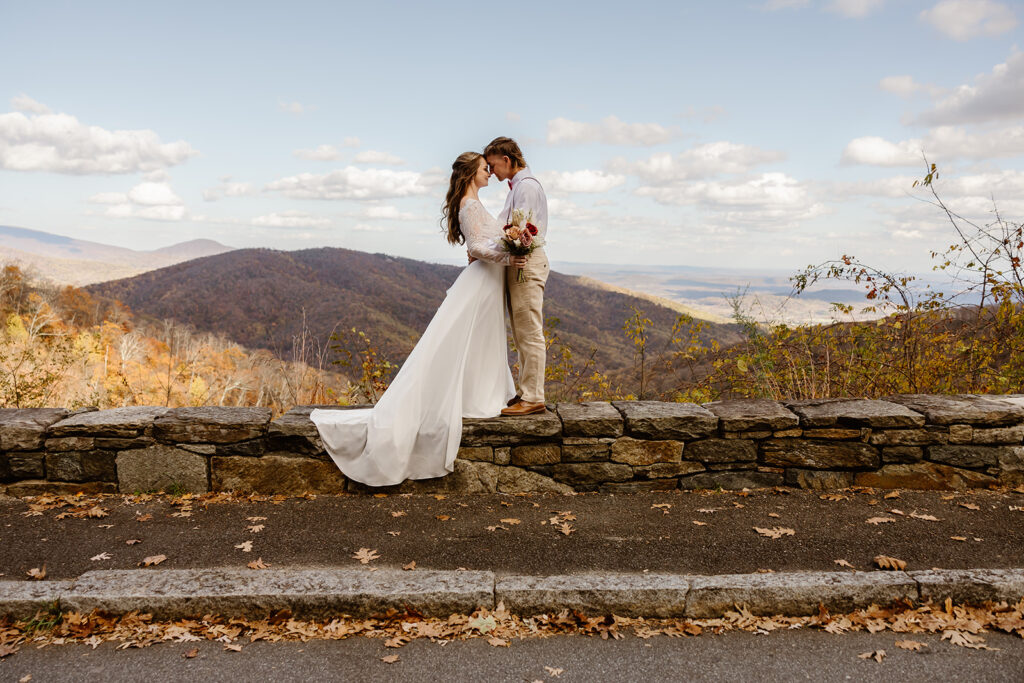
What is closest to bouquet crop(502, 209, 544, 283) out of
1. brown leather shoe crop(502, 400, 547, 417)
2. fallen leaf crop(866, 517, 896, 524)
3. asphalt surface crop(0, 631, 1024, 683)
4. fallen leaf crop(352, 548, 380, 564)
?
brown leather shoe crop(502, 400, 547, 417)

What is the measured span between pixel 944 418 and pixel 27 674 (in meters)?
5.92

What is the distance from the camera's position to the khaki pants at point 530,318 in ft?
17.5

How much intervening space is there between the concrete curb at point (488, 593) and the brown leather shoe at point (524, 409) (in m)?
1.71

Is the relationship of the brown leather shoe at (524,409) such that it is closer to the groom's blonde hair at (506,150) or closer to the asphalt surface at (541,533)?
the asphalt surface at (541,533)

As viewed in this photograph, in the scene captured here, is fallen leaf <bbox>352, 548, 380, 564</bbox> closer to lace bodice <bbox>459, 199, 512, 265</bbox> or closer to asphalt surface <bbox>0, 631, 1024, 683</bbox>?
asphalt surface <bbox>0, 631, 1024, 683</bbox>

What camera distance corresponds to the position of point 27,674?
3082 millimetres

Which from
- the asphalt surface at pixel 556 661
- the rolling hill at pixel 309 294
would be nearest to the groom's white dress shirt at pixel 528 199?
the asphalt surface at pixel 556 661

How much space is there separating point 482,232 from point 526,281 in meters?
0.50

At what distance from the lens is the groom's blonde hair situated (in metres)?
5.26

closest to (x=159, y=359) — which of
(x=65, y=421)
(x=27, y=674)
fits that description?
(x=65, y=421)

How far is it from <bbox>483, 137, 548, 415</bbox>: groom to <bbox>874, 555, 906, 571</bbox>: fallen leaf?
248 centimetres

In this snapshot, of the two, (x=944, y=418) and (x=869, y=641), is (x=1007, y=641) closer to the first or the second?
(x=869, y=641)

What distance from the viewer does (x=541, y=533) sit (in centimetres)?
449

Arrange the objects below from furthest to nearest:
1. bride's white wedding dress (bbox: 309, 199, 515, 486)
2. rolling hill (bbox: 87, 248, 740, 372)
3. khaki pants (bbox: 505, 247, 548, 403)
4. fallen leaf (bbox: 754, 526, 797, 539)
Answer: rolling hill (bbox: 87, 248, 740, 372), khaki pants (bbox: 505, 247, 548, 403), bride's white wedding dress (bbox: 309, 199, 515, 486), fallen leaf (bbox: 754, 526, 797, 539)
